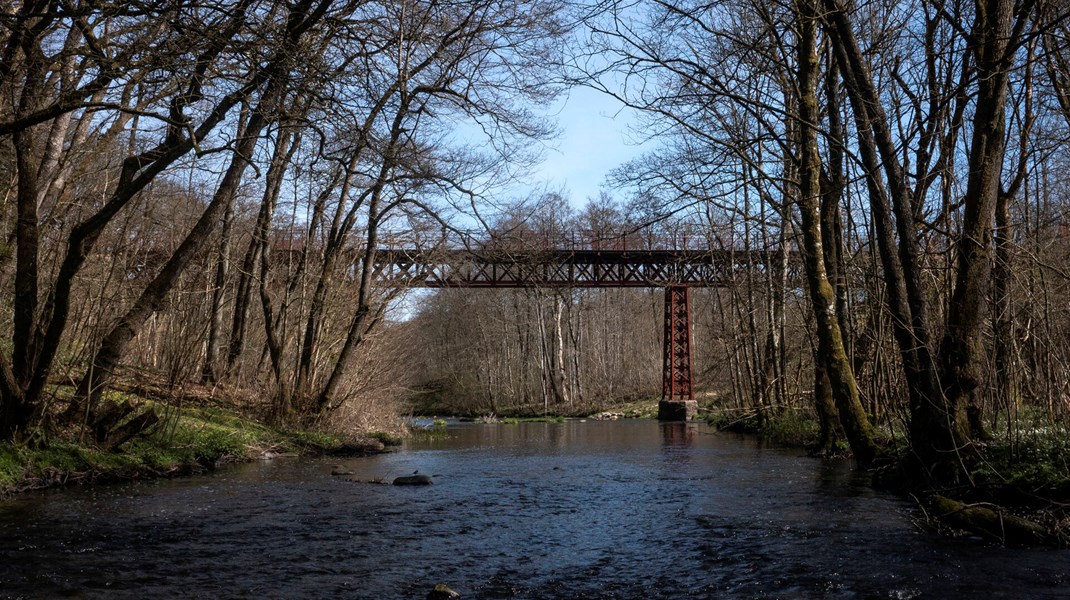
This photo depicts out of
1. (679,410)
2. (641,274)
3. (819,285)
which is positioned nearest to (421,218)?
(819,285)

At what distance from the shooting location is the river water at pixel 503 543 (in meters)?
4.68

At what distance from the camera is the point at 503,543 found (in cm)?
602

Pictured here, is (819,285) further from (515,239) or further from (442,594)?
(442,594)

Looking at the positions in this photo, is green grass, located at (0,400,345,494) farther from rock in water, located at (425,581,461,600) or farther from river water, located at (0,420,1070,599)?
rock in water, located at (425,581,461,600)

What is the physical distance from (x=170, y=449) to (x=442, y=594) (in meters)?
7.48

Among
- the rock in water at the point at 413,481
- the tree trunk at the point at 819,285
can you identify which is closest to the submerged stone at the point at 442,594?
the rock in water at the point at 413,481

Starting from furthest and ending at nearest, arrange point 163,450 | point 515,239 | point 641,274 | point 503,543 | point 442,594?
point 641,274 → point 515,239 → point 163,450 → point 503,543 → point 442,594

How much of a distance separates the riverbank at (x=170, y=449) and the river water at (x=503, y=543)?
42cm

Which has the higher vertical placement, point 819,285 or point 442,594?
point 819,285

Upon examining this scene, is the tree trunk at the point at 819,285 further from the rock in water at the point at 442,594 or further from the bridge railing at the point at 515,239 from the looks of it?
the rock in water at the point at 442,594

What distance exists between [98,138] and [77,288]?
232cm

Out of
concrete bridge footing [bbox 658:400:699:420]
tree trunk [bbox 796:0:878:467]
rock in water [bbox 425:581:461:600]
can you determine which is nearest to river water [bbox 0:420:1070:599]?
rock in water [bbox 425:581:461:600]

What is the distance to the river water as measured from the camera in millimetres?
4676

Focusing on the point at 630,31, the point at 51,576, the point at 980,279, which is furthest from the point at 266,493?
the point at 980,279
